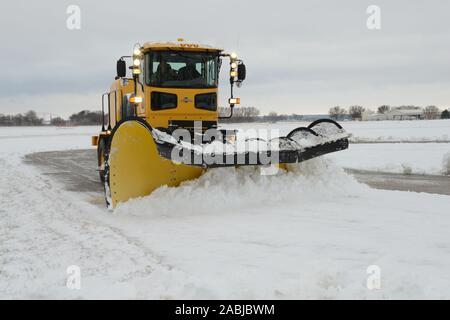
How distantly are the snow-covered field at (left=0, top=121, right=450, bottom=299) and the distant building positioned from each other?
117 metres

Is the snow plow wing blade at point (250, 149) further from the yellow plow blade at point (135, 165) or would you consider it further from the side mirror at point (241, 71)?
the side mirror at point (241, 71)

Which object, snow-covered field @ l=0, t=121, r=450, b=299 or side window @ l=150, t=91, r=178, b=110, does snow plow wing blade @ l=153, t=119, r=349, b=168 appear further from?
side window @ l=150, t=91, r=178, b=110

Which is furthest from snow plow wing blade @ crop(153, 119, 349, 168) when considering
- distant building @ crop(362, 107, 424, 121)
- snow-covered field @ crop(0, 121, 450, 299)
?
distant building @ crop(362, 107, 424, 121)

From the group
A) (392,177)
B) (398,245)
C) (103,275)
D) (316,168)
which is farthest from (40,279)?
(392,177)

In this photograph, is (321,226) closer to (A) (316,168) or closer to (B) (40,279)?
(A) (316,168)

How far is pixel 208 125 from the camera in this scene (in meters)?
8.66

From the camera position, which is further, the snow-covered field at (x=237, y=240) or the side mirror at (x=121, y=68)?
the side mirror at (x=121, y=68)

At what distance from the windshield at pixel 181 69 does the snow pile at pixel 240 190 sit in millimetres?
2186

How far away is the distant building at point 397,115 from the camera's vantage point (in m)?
120

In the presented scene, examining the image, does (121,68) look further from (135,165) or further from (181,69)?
(135,165)

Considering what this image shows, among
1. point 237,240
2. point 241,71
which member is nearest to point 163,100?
point 241,71

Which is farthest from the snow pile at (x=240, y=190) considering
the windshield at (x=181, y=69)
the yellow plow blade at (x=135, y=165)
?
the windshield at (x=181, y=69)

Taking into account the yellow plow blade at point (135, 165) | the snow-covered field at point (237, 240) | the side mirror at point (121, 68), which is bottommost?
the snow-covered field at point (237, 240)

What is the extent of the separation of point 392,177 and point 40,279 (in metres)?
10.3
